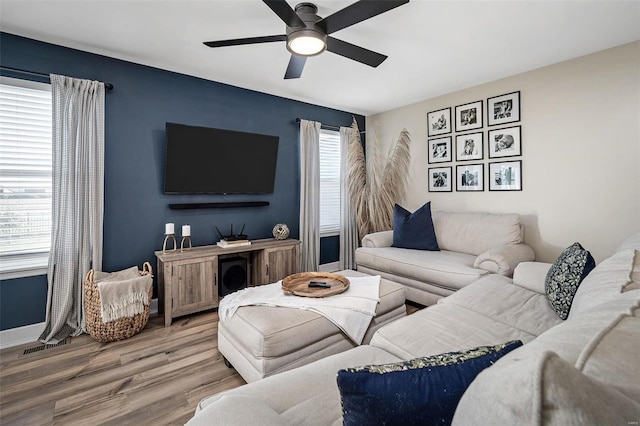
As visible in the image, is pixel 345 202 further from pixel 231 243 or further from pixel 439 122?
pixel 231 243

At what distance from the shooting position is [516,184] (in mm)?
3533

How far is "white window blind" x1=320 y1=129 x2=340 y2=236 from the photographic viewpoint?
4707mm

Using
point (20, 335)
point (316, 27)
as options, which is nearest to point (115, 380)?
point (20, 335)

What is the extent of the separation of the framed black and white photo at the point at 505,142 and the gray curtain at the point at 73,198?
4169 mm

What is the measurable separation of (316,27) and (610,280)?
6.83ft

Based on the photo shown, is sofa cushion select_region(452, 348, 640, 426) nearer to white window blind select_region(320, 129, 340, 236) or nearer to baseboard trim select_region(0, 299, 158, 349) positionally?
baseboard trim select_region(0, 299, 158, 349)

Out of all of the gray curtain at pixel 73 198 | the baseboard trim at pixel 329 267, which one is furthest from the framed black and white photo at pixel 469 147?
the gray curtain at pixel 73 198

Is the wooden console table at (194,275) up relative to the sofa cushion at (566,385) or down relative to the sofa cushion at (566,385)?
down

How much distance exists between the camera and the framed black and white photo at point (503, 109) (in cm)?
348

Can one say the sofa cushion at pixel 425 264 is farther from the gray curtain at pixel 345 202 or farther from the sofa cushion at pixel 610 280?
the sofa cushion at pixel 610 280

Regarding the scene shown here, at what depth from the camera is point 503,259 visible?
9.31 ft

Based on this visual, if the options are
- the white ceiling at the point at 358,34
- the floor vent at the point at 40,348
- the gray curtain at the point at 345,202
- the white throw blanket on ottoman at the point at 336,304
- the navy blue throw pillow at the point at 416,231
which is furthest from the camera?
the gray curtain at the point at 345,202

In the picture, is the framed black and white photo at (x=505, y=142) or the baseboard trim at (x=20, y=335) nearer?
the baseboard trim at (x=20, y=335)

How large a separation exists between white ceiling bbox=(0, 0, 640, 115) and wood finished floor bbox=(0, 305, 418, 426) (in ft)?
8.37
